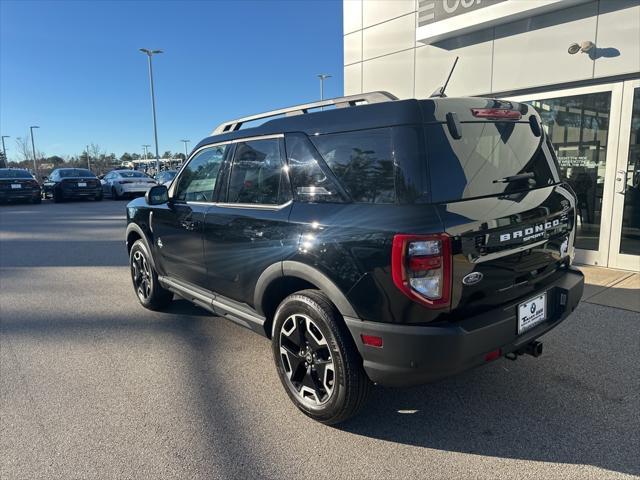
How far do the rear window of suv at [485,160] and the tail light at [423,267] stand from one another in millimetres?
272

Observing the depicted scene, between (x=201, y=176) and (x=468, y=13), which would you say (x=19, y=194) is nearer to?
(x=201, y=176)

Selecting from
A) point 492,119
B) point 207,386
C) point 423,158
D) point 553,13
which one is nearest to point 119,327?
Answer: point 207,386

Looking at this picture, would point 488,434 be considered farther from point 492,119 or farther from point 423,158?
point 492,119

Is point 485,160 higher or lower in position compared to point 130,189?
Answer: higher

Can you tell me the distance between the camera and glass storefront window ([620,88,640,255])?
591cm

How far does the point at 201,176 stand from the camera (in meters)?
4.08

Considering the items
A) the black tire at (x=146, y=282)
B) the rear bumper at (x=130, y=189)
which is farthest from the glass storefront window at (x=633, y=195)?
the rear bumper at (x=130, y=189)

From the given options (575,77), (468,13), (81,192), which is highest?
(468,13)

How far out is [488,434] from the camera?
271 centimetres

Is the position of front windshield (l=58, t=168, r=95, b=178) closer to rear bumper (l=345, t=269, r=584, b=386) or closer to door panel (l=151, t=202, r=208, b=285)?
door panel (l=151, t=202, r=208, b=285)

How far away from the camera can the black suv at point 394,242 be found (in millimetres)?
2322

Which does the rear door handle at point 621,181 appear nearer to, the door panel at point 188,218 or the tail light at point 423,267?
the tail light at point 423,267

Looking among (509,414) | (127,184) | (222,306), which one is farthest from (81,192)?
(509,414)

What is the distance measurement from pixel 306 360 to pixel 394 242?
41.9 inches
